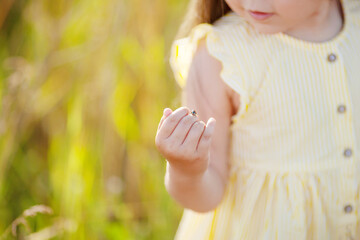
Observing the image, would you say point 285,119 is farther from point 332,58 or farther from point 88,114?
point 88,114

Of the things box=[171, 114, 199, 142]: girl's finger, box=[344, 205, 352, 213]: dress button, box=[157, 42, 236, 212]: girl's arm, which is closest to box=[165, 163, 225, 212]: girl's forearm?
box=[157, 42, 236, 212]: girl's arm

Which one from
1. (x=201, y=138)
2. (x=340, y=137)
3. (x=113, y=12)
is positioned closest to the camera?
(x=201, y=138)

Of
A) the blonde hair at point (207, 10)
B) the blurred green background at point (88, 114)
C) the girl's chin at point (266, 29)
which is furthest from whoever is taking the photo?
the blurred green background at point (88, 114)

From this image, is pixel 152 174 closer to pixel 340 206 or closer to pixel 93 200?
pixel 93 200

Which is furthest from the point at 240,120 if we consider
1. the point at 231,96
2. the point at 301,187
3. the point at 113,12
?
the point at 113,12

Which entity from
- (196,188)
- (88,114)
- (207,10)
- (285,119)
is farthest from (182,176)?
(88,114)

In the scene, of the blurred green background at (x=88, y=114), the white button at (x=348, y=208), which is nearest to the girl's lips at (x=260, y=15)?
the white button at (x=348, y=208)

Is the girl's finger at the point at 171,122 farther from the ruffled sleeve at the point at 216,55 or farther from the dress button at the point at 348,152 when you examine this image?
the dress button at the point at 348,152
